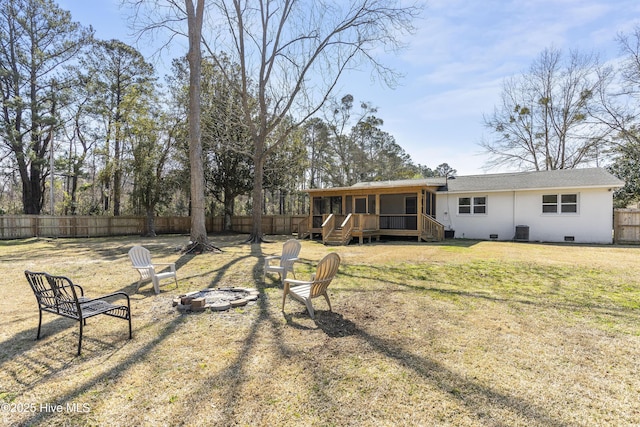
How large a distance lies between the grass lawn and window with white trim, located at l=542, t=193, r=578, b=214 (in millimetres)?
10507

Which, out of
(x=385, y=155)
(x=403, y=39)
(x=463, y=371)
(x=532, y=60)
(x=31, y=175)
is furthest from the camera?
(x=385, y=155)

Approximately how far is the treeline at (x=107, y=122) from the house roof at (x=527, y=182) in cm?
829

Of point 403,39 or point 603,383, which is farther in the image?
point 403,39

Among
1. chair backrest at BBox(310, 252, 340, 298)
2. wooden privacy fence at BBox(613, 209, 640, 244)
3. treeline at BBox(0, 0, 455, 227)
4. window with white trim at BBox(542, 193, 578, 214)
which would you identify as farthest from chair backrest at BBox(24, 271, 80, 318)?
wooden privacy fence at BBox(613, 209, 640, 244)

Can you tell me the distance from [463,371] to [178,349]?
9.71 feet

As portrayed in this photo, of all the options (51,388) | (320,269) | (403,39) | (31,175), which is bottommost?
(51,388)

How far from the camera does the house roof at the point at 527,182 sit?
1464 centimetres

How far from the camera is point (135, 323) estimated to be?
4.44 meters

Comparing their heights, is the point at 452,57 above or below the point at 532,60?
below

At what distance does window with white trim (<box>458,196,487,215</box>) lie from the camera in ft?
55.9

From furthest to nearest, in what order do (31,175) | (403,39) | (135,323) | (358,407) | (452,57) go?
(31,175) → (403,39) → (452,57) → (135,323) → (358,407)

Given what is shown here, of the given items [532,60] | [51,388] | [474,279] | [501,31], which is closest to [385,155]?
[532,60]

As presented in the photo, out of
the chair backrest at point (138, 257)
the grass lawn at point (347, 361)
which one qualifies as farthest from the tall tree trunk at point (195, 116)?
the grass lawn at point (347, 361)

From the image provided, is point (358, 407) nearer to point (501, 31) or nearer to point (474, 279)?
point (474, 279)
